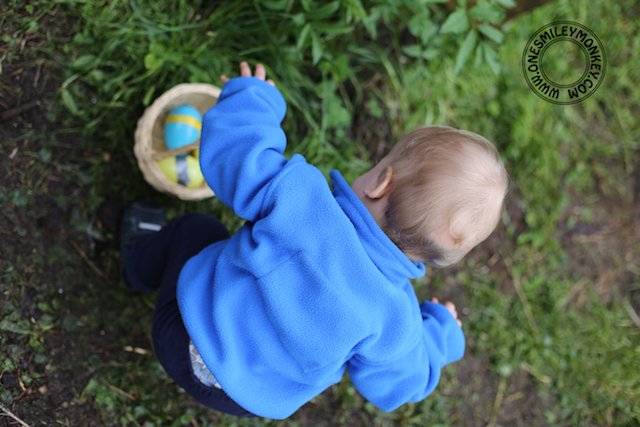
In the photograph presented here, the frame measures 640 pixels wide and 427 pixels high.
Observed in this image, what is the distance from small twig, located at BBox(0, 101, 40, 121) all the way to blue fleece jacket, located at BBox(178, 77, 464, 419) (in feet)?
2.93

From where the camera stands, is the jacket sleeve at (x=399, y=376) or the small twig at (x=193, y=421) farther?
the small twig at (x=193, y=421)

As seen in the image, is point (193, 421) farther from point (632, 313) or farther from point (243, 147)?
point (632, 313)

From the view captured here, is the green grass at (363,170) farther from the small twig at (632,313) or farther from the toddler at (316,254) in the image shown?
the toddler at (316,254)

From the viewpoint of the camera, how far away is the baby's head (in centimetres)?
128

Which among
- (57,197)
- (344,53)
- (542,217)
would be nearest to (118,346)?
(57,197)

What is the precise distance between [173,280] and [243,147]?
2.11 ft

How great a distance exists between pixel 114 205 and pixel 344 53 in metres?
1.44

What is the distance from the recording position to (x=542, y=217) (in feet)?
10.0

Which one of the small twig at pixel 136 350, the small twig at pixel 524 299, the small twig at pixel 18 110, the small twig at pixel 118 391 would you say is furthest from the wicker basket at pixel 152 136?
the small twig at pixel 524 299

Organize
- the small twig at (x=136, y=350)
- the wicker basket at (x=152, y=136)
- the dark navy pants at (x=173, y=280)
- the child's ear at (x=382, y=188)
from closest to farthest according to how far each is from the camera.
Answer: the child's ear at (x=382, y=188) → the dark navy pants at (x=173, y=280) → the wicker basket at (x=152, y=136) → the small twig at (x=136, y=350)

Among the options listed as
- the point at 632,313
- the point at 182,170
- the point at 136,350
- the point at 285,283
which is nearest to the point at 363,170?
the point at 182,170

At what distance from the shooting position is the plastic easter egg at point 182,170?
1.98 metres

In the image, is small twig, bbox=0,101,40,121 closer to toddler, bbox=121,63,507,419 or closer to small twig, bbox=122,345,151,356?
toddler, bbox=121,63,507,419

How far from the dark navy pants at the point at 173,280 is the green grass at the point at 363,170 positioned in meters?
0.27
